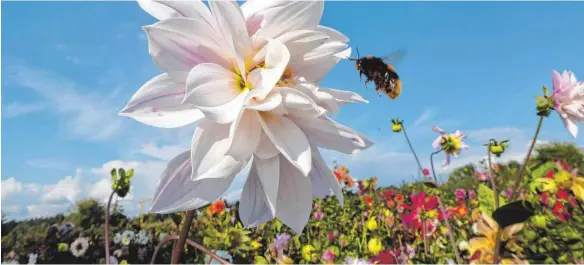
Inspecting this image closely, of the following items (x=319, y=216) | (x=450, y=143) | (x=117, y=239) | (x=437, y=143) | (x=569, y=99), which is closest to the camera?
(x=569, y=99)

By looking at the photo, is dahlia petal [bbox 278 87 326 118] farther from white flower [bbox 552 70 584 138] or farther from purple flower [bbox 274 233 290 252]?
purple flower [bbox 274 233 290 252]

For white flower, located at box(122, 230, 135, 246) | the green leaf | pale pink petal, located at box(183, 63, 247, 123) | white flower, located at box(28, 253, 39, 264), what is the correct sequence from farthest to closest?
white flower, located at box(122, 230, 135, 246) → white flower, located at box(28, 253, 39, 264) → the green leaf → pale pink petal, located at box(183, 63, 247, 123)

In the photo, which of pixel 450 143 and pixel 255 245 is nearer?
pixel 450 143

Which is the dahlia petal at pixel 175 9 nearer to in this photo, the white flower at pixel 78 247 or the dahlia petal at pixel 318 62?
the dahlia petal at pixel 318 62

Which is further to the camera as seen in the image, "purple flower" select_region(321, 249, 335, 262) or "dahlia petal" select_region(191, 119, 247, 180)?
"purple flower" select_region(321, 249, 335, 262)

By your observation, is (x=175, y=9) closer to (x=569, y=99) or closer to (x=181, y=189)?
(x=181, y=189)

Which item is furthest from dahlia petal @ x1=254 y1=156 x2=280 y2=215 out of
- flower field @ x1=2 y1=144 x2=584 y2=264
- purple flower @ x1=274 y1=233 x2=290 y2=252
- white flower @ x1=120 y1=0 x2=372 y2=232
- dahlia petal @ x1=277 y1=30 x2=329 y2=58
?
purple flower @ x1=274 y1=233 x2=290 y2=252

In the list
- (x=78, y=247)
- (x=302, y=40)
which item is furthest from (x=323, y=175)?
(x=78, y=247)
